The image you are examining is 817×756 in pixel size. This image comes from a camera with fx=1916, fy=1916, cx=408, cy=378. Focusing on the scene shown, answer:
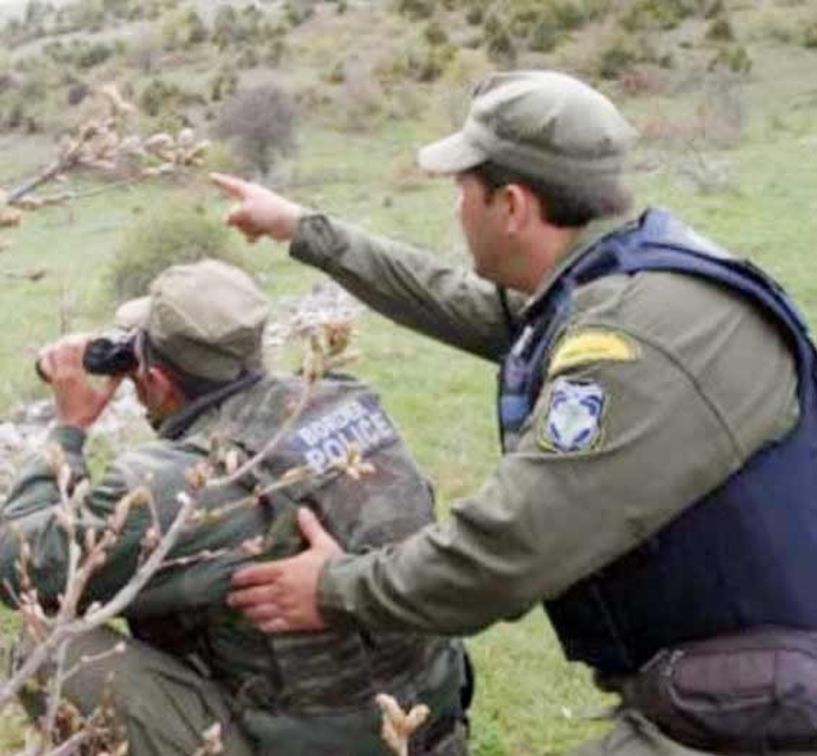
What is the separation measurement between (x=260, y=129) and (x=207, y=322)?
628 inches

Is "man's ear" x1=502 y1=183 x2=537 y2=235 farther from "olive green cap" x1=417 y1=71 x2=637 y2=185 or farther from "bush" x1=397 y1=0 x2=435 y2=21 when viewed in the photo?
"bush" x1=397 y1=0 x2=435 y2=21

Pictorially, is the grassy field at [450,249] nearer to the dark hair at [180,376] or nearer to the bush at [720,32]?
the dark hair at [180,376]

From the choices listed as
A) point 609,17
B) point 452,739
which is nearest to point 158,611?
point 452,739

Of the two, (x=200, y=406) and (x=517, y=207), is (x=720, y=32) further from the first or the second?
(x=517, y=207)

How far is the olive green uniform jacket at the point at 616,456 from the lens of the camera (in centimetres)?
273

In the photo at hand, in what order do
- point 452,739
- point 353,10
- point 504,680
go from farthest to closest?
point 353,10, point 504,680, point 452,739

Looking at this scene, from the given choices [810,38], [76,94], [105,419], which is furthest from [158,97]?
[105,419]

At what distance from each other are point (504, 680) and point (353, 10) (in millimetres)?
25966

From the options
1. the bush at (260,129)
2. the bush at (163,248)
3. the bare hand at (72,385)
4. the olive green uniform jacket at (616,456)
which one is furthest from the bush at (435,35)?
the olive green uniform jacket at (616,456)

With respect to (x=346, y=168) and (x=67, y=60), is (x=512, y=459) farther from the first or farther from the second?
(x=67, y=60)

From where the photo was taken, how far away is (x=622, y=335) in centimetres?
276

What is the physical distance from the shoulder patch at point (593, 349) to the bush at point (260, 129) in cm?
1632

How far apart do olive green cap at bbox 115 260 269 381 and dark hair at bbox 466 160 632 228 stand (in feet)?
2.39

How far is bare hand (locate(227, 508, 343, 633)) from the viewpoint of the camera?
10.1ft
